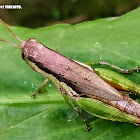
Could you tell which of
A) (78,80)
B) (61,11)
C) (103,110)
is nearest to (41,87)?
(78,80)

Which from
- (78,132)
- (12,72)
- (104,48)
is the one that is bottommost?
(78,132)

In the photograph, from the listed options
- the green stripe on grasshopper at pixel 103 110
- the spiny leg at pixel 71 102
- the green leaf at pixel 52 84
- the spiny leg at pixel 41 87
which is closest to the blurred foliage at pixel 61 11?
the green leaf at pixel 52 84

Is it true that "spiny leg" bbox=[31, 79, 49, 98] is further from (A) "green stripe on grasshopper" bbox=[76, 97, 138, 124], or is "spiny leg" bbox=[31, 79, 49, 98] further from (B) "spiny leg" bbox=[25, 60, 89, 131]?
(A) "green stripe on grasshopper" bbox=[76, 97, 138, 124]

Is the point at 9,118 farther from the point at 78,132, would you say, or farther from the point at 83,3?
the point at 83,3

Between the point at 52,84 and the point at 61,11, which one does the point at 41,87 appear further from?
the point at 61,11

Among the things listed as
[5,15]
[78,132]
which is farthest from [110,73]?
[5,15]

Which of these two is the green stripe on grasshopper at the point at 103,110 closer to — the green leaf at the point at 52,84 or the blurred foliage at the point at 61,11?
the green leaf at the point at 52,84

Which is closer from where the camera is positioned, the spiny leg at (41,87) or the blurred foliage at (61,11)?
the spiny leg at (41,87)
